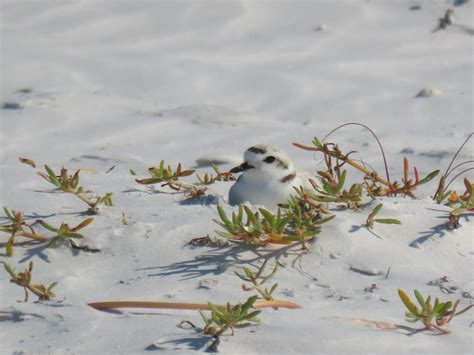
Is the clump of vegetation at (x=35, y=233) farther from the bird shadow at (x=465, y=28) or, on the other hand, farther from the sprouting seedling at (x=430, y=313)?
the bird shadow at (x=465, y=28)

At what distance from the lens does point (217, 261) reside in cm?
338

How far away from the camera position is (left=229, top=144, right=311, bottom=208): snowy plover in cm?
417

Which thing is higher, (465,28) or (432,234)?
(432,234)

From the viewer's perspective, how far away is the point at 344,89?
7.88m

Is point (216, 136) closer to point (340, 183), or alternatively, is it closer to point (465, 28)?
point (340, 183)

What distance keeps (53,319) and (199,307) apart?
0.48m

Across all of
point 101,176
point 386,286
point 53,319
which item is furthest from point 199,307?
point 101,176

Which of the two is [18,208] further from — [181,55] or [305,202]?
[181,55]

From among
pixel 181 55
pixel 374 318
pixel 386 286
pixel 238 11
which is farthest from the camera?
pixel 238 11

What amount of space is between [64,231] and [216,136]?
11.4 ft

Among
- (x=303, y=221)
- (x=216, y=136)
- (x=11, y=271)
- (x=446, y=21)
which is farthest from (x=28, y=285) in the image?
(x=446, y=21)

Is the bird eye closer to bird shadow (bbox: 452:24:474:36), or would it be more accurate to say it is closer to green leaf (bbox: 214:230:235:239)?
green leaf (bbox: 214:230:235:239)

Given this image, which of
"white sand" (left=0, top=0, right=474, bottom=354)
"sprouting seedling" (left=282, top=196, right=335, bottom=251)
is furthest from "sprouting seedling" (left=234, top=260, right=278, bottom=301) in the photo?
"sprouting seedling" (left=282, top=196, right=335, bottom=251)

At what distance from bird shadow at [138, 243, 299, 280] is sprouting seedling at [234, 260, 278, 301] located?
0.11 metres
